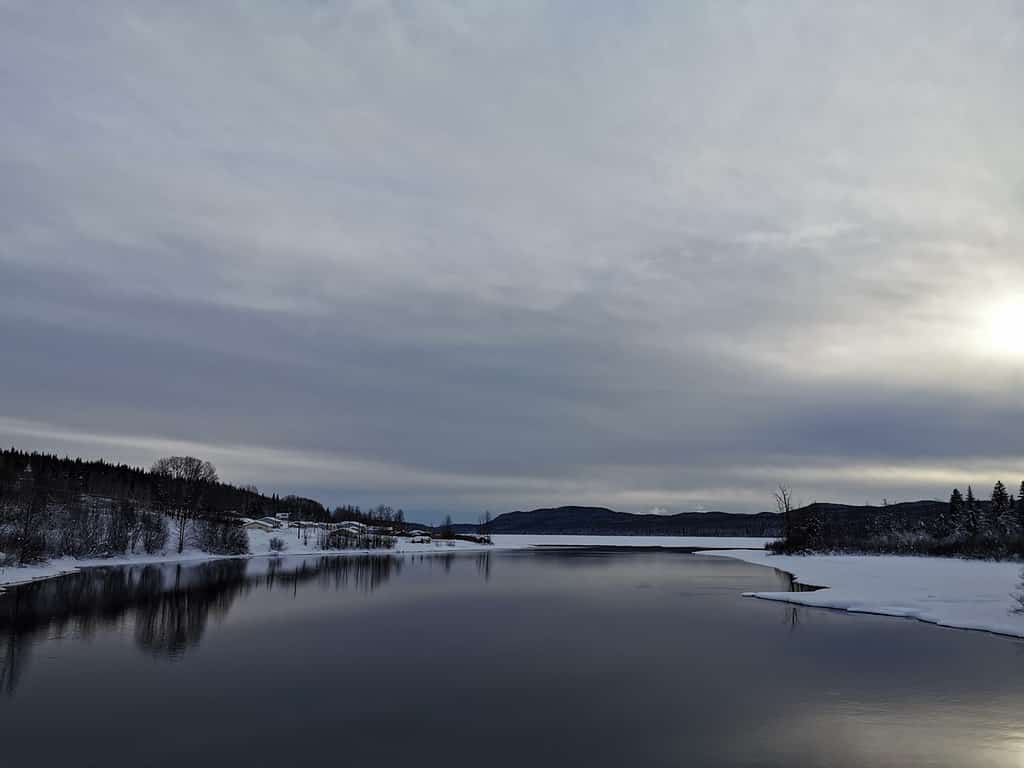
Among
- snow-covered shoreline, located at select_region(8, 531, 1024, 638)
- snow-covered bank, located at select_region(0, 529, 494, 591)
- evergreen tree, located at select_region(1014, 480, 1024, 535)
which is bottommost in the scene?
snow-covered bank, located at select_region(0, 529, 494, 591)

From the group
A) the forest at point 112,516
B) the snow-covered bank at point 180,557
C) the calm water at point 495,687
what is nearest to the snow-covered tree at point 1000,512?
the calm water at point 495,687

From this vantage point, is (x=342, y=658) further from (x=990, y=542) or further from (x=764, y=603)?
(x=990, y=542)

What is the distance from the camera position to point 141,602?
3975 centimetres

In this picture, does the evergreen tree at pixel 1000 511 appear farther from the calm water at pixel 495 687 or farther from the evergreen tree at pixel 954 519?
the calm water at pixel 495 687

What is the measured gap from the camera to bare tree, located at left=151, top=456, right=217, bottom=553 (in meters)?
110

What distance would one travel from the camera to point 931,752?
45.9 ft

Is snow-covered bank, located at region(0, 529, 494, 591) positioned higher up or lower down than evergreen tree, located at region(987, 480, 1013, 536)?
lower down

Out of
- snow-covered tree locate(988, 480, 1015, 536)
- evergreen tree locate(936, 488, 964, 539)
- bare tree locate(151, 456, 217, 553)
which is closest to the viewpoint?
snow-covered tree locate(988, 480, 1015, 536)

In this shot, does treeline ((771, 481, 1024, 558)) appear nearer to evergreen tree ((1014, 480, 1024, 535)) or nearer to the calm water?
evergreen tree ((1014, 480, 1024, 535))

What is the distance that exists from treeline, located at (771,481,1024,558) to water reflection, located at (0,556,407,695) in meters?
58.9

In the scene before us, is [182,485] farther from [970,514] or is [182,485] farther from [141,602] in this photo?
[970,514]

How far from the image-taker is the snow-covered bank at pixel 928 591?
33562 millimetres

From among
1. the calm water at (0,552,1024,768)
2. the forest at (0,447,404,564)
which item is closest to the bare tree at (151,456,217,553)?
the forest at (0,447,404,564)

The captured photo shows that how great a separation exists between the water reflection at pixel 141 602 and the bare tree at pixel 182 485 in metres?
39.4
